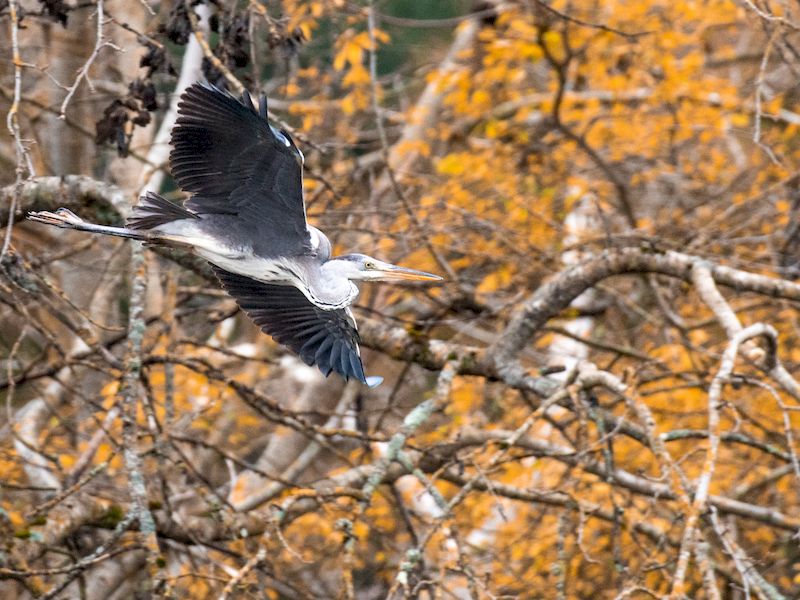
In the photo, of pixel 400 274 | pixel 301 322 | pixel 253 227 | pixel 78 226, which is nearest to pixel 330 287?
pixel 301 322

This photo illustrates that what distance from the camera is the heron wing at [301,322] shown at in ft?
12.1

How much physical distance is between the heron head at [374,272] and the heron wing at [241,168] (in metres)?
0.26

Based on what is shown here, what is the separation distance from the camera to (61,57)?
5.82m

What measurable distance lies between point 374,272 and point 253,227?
65cm

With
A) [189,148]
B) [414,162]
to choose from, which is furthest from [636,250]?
[414,162]

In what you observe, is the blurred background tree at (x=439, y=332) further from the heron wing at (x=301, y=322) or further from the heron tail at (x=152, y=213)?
the heron wing at (x=301, y=322)

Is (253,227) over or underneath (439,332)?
underneath

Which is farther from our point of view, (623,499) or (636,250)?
(623,499)

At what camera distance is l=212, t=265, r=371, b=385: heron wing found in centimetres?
370

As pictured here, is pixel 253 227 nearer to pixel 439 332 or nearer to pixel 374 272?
pixel 374 272

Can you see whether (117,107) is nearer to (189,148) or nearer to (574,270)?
(189,148)

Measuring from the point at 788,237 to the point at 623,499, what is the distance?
218 centimetres

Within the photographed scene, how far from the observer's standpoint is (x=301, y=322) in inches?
157

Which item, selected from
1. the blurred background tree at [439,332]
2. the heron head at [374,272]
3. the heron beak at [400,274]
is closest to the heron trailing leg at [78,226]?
the blurred background tree at [439,332]
